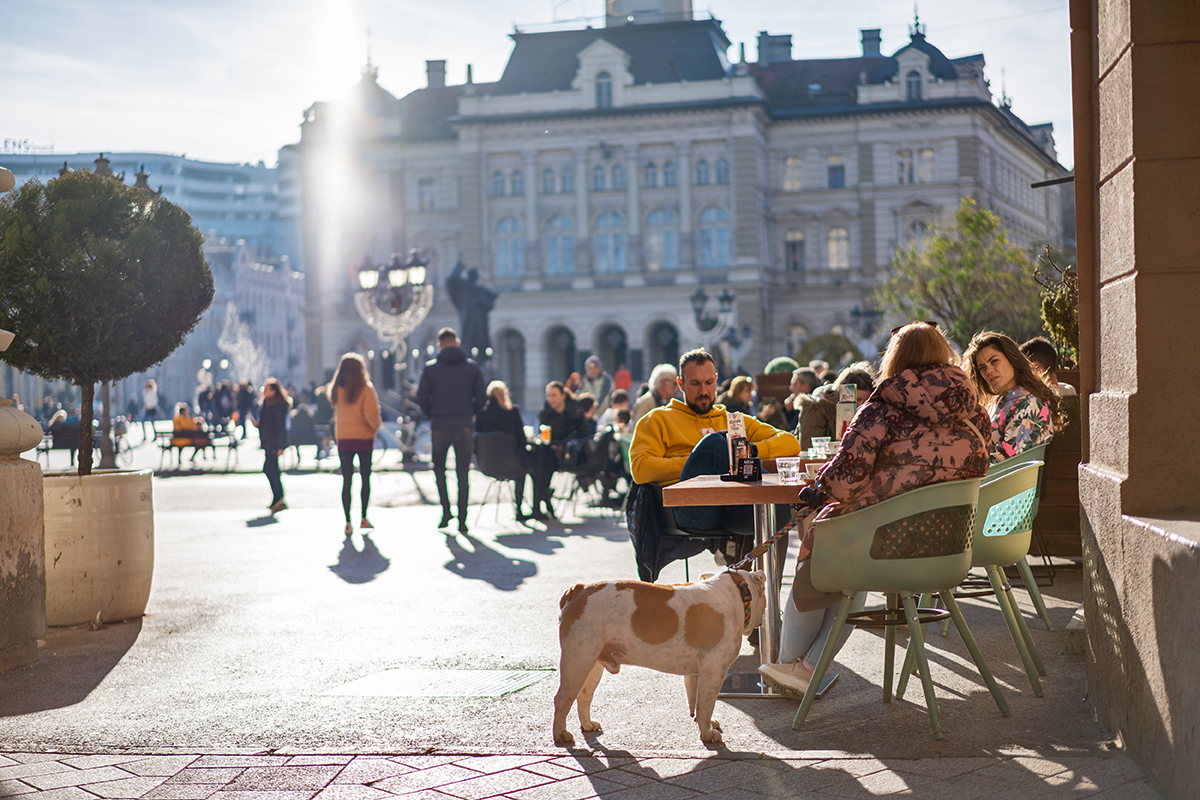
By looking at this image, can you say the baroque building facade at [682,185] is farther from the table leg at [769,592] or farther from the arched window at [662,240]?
the table leg at [769,592]

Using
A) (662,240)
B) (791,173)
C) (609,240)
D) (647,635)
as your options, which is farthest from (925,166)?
(647,635)

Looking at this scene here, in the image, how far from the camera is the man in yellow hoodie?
6.01 metres

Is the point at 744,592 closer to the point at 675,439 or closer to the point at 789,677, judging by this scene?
the point at 789,677

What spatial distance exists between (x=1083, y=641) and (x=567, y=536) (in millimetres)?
6289

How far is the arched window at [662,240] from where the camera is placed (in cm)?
6181

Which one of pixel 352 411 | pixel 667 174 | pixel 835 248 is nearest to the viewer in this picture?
pixel 352 411

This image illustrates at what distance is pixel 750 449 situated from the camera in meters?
5.70

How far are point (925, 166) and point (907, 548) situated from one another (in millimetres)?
60689

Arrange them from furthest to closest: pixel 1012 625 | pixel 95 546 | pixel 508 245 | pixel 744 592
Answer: pixel 508 245
pixel 95 546
pixel 1012 625
pixel 744 592

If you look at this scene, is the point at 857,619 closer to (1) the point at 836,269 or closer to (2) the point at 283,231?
(1) the point at 836,269

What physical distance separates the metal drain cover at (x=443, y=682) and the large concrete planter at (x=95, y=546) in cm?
220

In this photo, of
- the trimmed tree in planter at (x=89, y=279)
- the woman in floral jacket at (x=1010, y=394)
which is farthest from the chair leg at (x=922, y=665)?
the trimmed tree in planter at (x=89, y=279)

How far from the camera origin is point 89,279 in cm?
733

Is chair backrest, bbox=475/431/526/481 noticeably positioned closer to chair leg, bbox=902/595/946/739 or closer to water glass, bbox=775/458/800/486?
water glass, bbox=775/458/800/486
